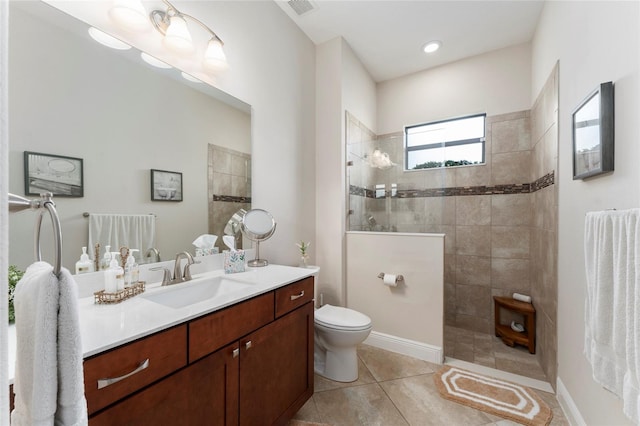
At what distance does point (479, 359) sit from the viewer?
231cm

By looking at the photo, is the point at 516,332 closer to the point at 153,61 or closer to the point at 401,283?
the point at 401,283

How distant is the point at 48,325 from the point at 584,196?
215cm

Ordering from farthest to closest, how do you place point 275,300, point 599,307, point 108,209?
point 275,300
point 108,209
point 599,307

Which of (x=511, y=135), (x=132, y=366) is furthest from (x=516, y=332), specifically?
(x=132, y=366)

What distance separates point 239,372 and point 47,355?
0.84 meters

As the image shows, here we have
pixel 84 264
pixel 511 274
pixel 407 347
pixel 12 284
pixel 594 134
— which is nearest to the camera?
pixel 12 284

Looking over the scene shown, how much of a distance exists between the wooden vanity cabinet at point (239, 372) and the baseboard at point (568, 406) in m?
1.51

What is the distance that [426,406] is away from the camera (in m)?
1.73

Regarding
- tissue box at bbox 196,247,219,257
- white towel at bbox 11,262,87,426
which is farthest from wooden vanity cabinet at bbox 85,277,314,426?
tissue box at bbox 196,247,219,257

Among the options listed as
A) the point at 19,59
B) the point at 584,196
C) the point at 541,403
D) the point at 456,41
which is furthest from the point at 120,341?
the point at 456,41

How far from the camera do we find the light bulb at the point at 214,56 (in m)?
1.60

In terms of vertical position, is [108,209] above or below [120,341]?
above

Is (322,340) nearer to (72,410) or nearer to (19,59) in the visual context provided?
(72,410)

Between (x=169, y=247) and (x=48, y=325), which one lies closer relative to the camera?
(x=48, y=325)
